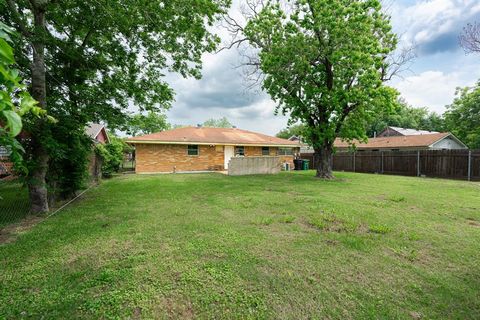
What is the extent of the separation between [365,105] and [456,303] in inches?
422

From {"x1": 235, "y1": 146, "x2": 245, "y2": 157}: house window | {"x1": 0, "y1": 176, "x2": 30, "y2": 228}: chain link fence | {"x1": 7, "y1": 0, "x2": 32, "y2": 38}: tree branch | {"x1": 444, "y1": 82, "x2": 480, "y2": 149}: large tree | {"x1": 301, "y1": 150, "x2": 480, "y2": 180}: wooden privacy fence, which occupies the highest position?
{"x1": 444, "y1": 82, "x2": 480, "y2": 149}: large tree

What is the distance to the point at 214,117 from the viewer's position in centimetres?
6444

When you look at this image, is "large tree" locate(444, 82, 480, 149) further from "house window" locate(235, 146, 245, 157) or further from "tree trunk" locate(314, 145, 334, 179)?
"house window" locate(235, 146, 245, 157)

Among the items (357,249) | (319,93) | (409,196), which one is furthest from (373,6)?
(357,249)

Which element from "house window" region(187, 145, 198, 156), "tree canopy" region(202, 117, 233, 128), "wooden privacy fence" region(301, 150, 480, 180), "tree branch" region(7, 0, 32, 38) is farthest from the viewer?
"tree canopy" region(202, 117, 233, 128)

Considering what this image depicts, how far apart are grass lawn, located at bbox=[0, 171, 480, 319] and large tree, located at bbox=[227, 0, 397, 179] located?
6890 mm

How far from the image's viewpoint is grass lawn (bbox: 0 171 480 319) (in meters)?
2.30

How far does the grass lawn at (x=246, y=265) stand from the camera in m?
2.30

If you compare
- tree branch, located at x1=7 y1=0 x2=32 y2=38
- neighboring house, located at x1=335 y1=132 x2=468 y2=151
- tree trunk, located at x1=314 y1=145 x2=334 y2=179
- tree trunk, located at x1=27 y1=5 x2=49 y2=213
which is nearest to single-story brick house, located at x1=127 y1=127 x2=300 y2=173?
tree trunk, located at x1=314 y1=145 x2=334 y2=179

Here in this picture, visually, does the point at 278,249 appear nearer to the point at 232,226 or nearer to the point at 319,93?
the point at 232,226

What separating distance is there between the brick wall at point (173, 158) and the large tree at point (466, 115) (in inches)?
1124

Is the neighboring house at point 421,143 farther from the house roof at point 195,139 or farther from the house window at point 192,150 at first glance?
the house window at point 192,150

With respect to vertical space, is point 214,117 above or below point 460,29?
above

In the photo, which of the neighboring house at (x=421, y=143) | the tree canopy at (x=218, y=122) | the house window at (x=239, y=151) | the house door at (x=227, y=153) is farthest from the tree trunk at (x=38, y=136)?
the tree canopy at (x=218, y=122)
